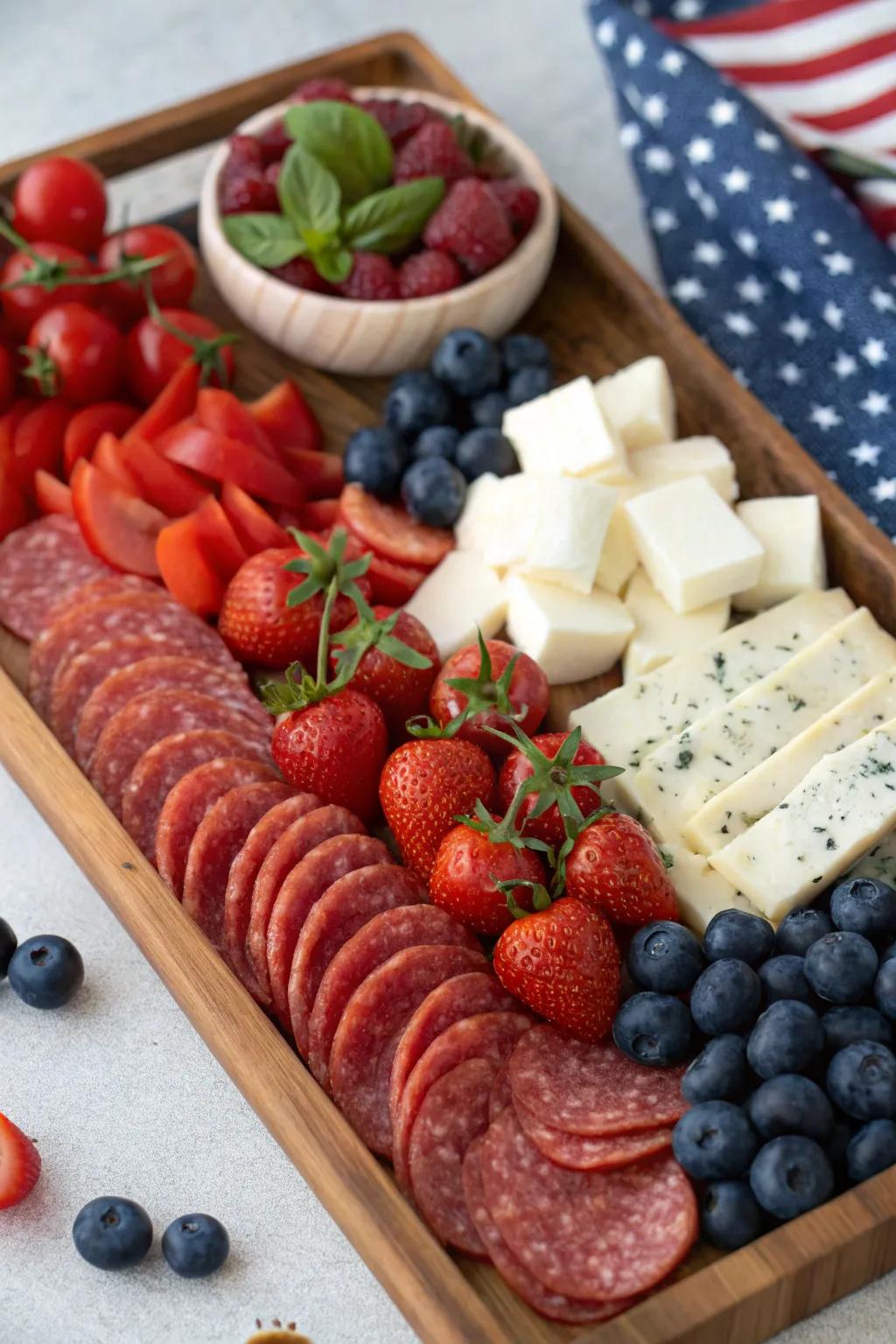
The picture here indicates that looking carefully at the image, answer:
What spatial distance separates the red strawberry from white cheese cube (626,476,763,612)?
1.70ft

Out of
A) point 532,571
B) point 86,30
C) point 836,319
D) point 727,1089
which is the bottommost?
point 727,1089

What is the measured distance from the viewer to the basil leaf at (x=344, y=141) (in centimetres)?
273

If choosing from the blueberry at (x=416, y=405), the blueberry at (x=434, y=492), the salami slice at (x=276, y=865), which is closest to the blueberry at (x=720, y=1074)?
the salami slice at (x=276, y=865)

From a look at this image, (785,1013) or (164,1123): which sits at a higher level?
(785,1013)

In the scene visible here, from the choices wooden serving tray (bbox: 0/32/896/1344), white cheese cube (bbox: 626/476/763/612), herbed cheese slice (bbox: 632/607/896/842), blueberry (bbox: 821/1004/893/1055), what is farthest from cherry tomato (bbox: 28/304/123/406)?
blueberry (bbox: 821/1004/893/1055)

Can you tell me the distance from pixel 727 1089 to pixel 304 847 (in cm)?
63

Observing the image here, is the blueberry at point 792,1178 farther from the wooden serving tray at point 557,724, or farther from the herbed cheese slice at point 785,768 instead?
the herbed cheese slice at point 785,768

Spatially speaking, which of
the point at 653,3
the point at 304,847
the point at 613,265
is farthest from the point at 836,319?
the point at 304,847

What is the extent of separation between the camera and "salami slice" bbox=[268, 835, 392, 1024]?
2010 mm

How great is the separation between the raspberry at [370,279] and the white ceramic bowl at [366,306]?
17 mm

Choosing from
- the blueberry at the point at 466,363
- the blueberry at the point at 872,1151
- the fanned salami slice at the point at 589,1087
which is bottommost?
the fanned salami slice at the point at 589,1087

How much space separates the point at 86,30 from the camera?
3676mm

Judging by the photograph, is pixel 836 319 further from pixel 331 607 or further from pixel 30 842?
pixel 30 842

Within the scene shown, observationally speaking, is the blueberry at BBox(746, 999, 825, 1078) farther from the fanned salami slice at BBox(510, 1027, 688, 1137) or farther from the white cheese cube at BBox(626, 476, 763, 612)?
the white cheese cube at BBox(626, 476, 763, 612)
